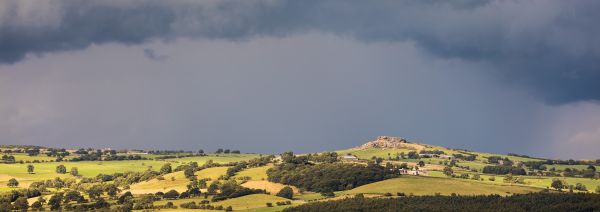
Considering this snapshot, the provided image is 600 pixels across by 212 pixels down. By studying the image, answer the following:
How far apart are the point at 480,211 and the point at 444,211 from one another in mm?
9424

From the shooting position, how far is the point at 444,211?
654 ft

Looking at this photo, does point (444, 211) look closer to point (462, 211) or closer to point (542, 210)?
point (462, 211)

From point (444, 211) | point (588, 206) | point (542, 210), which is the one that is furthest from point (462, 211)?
point (588, 206)

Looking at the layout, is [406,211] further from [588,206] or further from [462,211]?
[588,206]

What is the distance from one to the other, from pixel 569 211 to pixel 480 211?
76.5ft

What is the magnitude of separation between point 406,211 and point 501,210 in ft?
81.9

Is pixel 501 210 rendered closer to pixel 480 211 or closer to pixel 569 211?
pixel 480 211

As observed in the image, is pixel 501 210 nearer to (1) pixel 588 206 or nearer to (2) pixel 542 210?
(2) pixel 542 210

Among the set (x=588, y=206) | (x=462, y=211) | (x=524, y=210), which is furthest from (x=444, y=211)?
(x=588, y=206)

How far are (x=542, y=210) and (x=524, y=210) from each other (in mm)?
4619

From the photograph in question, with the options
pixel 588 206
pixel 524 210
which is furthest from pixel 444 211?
pixel 588 206

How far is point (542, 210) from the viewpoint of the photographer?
653 ft

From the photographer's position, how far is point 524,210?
7864 inches

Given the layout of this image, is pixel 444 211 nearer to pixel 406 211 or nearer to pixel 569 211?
pixel 406 211
